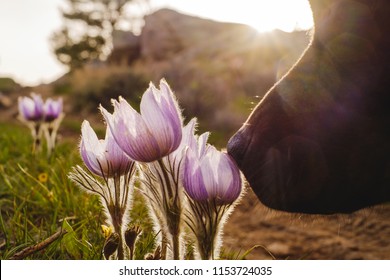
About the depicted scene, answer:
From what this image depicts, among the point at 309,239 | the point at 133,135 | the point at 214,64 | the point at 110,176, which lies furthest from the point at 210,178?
the point at 214,64

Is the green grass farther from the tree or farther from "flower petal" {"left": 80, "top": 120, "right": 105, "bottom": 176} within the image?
the tree

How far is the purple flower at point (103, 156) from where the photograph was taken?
169 centimetres

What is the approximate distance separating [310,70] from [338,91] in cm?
14

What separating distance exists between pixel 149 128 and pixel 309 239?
2321 millimetres

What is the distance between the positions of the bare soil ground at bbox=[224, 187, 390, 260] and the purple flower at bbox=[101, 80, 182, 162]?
1.39m

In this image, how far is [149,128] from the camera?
150 centimetres

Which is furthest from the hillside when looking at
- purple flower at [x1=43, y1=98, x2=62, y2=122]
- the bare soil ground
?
purple flower at [x1=43, y1=98, x2=62, y2=122]

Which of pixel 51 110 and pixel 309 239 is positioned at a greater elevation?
pixel 51 110

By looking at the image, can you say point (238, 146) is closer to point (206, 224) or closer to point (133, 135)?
point (206, 224)

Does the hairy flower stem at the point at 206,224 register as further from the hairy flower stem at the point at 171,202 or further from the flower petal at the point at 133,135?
the flower petal at the point at 133,135

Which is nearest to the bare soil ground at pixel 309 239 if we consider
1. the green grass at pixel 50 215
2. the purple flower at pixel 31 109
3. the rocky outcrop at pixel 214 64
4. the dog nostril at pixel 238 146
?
the green grass at pixel 50 215

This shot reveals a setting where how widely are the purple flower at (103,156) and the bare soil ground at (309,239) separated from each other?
50.1 inches

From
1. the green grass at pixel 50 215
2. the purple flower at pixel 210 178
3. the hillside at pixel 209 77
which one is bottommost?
the hillside at pixel 209 77
